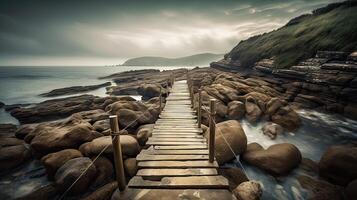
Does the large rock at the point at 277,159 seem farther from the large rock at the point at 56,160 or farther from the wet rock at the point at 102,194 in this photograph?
the large rock at the point at 56,160

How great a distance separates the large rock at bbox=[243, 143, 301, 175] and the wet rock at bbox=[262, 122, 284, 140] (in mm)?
3401

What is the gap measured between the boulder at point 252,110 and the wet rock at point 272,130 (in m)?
1.22

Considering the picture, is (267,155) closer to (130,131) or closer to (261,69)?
(130,131)

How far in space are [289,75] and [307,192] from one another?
18.1 m

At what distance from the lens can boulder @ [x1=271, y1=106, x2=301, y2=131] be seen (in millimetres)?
12391

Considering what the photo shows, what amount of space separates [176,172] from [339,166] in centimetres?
658

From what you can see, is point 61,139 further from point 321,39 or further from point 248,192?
point 321,39

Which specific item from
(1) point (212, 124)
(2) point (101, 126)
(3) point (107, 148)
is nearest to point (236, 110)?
(1) point (212, 124)

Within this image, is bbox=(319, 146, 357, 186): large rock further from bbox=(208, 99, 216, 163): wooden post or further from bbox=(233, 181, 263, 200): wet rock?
bbox=(208, 99, 216, 163): wooden post

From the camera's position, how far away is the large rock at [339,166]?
6.54 m

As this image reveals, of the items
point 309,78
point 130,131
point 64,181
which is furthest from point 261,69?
point 64,181

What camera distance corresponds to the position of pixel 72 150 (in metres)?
6.88

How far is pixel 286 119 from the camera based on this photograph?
41.2ft

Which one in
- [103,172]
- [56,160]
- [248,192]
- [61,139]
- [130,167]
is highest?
[61,139]
